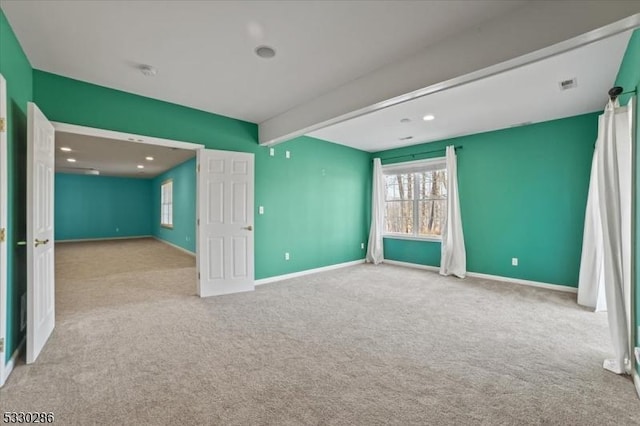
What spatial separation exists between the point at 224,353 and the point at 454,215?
447 centimetres

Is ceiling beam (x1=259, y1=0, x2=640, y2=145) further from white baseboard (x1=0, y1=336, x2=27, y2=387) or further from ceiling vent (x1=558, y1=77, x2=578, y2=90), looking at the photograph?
white baseboard (x1=0, y1=336, x2=27, y2=387)

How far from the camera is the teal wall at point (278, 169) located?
317cm

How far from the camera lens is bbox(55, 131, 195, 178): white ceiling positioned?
5801 millimetres

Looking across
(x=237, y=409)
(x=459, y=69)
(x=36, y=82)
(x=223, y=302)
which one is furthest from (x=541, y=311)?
(x=36, y=82)

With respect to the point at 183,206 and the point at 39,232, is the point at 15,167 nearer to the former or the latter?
the point at 39,232

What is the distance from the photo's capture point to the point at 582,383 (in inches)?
79.7

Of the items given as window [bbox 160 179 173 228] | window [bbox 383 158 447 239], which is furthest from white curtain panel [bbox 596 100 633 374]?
window [bbox 160 179 173 228]

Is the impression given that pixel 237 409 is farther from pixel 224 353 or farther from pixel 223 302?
pixel 223 302

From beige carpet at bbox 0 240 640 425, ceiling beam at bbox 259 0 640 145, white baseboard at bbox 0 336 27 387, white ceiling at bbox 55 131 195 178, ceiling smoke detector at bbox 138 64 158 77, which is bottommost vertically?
beige carpet at bbox 0 240 640 425

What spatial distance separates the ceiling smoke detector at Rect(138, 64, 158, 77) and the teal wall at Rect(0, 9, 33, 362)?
2.85 ft

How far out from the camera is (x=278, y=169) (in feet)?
16.2

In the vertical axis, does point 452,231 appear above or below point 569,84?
below

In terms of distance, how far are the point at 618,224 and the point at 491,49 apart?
1.64 m

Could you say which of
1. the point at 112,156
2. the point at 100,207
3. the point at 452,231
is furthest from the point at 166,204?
the point at 452,231
